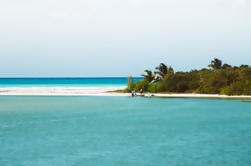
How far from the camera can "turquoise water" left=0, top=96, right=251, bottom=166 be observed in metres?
11.7

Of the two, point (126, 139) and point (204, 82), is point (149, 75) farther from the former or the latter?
point (126, 139)

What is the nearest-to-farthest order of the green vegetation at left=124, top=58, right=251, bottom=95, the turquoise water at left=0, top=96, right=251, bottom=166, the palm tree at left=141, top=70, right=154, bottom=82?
the turquoise water at left=0, top=96, right=251, bottom=166 → the green vegetation at left=124, top=58, right=251, bottom=95 → the palm tree at left=141, top=70, right=154, bottom=82

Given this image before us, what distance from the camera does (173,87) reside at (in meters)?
43.2

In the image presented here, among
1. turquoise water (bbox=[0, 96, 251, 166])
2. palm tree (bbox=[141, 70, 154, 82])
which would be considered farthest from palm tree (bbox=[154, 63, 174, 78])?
turquoise water (bbox=[0, 96, 251, 166])

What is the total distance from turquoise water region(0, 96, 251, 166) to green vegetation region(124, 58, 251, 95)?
1520 centimetres

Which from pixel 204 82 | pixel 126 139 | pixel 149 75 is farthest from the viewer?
pixel 149 75

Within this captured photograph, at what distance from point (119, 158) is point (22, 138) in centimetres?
525

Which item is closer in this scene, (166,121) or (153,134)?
(153,134)

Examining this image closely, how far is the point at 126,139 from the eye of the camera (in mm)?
14984

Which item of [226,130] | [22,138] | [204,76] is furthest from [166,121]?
[204,76]

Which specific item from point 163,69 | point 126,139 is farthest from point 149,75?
point 126,139

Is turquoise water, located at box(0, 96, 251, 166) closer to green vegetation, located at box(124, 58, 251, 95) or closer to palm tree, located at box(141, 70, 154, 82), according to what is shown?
green vegetation, located at box(124, 58, 251, 95)

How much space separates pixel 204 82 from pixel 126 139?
28.2 meters

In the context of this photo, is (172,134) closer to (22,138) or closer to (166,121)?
(166,121)
